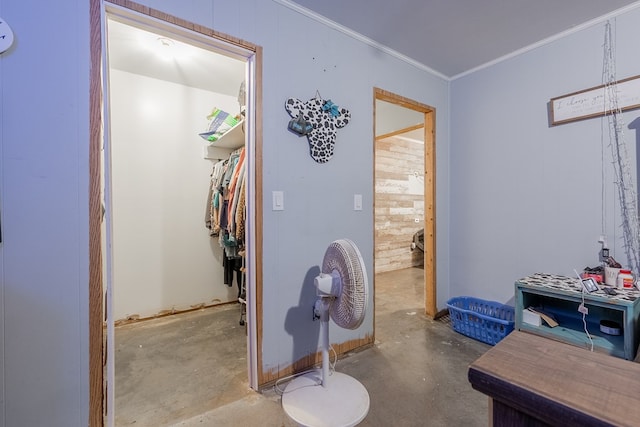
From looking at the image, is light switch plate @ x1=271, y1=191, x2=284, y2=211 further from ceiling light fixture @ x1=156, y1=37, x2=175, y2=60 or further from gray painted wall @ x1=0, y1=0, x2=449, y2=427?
ceiling light fixture @ x1=156, y1=37, x2=175, y2=60

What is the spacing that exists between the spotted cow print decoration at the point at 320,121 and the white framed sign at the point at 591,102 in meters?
1.61

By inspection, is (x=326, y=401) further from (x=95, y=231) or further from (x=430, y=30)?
(x=430, y=30)

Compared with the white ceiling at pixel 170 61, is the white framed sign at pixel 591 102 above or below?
below

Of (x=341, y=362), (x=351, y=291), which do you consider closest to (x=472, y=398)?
(x=341, y=362)

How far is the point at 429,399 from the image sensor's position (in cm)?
160

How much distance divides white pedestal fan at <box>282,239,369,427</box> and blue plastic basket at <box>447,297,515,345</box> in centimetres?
119

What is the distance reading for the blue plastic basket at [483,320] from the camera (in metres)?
2.14

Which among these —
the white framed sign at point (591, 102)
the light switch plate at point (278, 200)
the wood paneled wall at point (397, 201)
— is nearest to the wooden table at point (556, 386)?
the light switch plate at point (278, 200)

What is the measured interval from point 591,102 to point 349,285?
210cm

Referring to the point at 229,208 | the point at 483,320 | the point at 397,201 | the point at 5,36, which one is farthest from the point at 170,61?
the point at 397,201

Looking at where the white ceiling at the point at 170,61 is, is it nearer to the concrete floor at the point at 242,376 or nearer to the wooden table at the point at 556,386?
the concrete floor at the point at 242,376

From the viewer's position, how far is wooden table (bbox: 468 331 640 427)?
0.30m

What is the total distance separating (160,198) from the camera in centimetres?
285

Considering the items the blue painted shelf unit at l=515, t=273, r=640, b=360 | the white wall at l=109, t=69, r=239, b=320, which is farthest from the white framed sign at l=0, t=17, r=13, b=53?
the blue painted shelf unit at l=515, t=273, r=640, b=360
